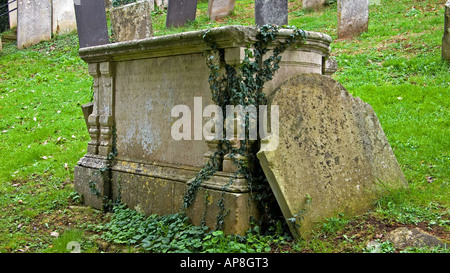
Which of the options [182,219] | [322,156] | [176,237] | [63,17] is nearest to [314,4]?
[63,17]

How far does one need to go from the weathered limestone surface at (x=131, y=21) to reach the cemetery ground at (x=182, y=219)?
1442 mm

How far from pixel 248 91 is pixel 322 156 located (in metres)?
0.87

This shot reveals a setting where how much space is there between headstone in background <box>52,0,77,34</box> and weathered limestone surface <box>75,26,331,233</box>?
909 centimetres

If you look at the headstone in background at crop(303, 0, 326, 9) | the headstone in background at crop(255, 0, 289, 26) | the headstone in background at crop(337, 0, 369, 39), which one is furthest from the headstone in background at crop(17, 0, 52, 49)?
the headstone in background at crop(337, 0, 369, 39)

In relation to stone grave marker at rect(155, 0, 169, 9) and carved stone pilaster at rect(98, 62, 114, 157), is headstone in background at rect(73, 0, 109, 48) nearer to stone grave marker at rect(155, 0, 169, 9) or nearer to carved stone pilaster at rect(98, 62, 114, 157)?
carved stone pilaster at rect(98, 62, 114, 157)

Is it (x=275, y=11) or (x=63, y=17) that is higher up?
(x=63, y=17)

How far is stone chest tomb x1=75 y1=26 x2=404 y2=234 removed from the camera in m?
3.71

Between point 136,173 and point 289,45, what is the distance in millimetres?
2154

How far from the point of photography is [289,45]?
3.93m

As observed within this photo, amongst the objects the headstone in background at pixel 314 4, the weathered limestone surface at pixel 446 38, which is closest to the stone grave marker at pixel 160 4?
the headstone in background at pixel 314 4

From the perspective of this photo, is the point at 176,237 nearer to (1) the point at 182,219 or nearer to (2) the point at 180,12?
(1) the point at 182,219

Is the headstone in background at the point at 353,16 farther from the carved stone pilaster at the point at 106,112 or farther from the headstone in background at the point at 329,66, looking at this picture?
the carved stone pilaster at the point at 106,112

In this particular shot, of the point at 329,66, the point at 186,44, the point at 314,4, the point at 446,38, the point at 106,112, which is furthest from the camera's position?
the point at 314,4

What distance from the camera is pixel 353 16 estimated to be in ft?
33.7
